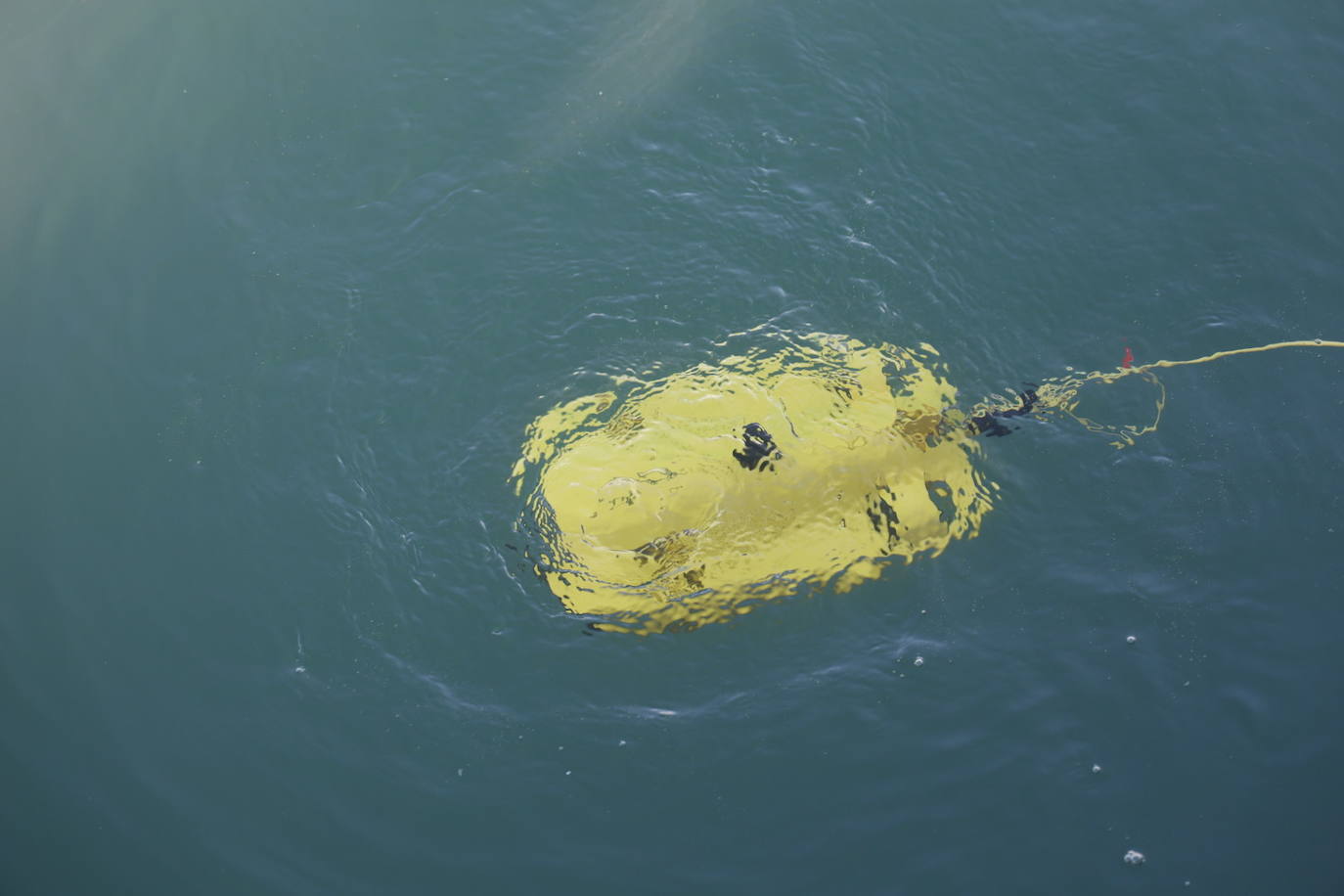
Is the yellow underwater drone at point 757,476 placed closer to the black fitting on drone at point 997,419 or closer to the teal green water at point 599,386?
the black fitting on drone at point 997,419

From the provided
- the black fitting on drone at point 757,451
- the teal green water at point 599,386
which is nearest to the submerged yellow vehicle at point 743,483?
the black fitting on drone at point 757,451

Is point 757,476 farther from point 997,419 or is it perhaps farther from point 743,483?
point 997,419

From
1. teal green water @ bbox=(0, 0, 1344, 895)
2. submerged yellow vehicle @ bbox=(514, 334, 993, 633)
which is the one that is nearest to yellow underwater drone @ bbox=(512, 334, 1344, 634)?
submerged yellow vehicle @ bbox=(514, 334, 993, 633)

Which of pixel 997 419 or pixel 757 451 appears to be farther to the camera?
pixel 997 419

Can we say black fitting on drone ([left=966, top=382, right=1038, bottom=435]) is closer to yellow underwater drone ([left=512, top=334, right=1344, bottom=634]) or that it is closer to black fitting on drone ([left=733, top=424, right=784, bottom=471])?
yellow underwater drone ([left=512, top=334, right=1344, bottom=634])

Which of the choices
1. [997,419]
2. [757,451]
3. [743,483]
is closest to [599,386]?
[757,451]
